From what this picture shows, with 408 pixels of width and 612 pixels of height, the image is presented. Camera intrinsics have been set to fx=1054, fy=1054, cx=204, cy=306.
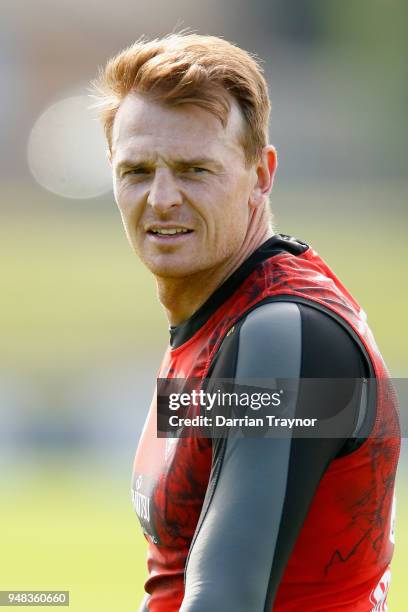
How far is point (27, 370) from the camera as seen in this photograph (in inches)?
550

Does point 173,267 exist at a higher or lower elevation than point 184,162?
lower

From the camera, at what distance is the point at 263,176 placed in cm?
256

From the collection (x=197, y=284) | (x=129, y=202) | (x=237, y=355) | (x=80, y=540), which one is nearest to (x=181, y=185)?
(x=129, y=202)

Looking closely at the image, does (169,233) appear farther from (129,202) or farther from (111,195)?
(111,195)

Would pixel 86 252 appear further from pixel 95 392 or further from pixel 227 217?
pixel 227 217

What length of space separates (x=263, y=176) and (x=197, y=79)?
1.07ft

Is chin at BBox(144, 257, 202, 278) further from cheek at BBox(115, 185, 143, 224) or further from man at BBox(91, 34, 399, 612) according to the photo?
cheek at BBox(115, 185, 143, 224)

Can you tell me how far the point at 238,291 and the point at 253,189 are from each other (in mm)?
317

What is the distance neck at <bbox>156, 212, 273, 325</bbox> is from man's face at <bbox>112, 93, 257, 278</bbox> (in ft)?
0.07

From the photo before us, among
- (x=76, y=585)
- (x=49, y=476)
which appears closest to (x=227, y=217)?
(x=76, y=585)

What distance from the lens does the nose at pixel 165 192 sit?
2346mm

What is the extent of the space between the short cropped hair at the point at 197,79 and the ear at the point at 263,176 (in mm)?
28

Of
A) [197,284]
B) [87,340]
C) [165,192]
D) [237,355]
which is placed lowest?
[237,355]

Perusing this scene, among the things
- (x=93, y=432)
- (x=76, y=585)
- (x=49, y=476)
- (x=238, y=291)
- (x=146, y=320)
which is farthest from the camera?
(x=146, y=320)
